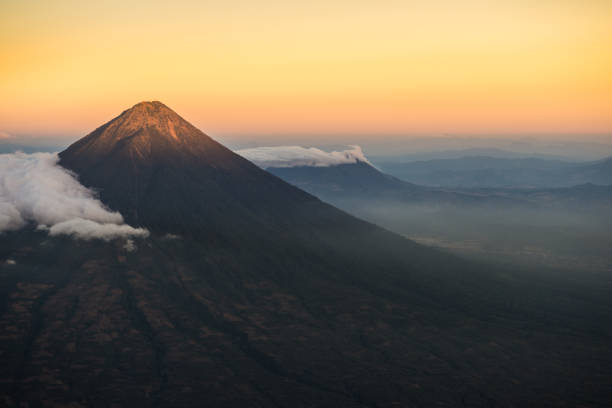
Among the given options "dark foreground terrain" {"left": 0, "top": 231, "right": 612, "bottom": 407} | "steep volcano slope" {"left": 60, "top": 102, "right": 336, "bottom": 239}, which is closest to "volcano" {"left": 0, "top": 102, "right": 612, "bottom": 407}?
"dark foreground terrain" {"left": 0, "top": 231, "right": 612, "bottom": 407}

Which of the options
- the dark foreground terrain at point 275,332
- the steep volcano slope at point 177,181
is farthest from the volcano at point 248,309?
the steep volcano slope at point 177,181

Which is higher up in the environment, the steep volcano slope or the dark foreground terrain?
the steep volcano slope

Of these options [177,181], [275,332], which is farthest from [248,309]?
[177,181]

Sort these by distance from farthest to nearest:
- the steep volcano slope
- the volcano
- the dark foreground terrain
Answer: the steep volcano slope → the volcano → the dark foreground terrain

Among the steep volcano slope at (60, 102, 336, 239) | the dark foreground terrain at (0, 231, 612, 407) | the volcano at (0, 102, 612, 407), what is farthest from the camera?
the steep volcano slope at (60, 102, 336, 239)

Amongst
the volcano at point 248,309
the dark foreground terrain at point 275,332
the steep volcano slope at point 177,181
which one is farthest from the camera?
the steep volcano slope at point 177,181

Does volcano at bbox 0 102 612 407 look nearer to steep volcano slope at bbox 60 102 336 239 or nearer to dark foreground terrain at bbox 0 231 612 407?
dark foreground terrain at bbox 0 231 612 407

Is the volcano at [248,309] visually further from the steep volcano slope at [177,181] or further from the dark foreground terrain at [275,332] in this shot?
the steep volcano slope at [177,181]

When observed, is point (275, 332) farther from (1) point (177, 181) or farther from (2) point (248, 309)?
(1) point (177, 181)
